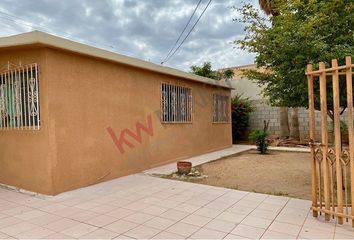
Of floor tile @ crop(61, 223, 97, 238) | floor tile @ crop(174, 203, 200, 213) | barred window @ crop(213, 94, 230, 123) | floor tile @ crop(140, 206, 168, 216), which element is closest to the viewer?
floor tile @ crop(61, 223, 97, 238)

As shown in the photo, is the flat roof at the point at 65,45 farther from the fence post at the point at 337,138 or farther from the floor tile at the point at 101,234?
the fence post at the point at 337,138

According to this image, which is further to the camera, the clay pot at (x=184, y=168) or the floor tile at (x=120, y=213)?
the clay pot at (x=184, y=168)

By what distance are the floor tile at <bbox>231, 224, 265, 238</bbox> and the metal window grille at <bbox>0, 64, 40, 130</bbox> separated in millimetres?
4185

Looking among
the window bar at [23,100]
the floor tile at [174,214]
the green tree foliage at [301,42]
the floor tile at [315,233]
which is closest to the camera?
the floor tile at [315,233]

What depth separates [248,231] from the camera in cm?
363

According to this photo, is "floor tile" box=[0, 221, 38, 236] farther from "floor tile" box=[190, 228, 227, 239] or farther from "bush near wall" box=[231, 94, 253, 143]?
"bush near wall" box=[231, 94, 253, 143]

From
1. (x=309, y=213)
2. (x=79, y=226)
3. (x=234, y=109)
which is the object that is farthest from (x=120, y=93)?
(x=234, y=109)

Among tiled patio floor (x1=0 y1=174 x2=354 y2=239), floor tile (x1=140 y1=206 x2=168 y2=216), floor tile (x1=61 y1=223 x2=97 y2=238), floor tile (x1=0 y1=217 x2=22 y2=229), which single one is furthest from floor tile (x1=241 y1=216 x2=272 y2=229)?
floor tile (x1=0 y1=217 x2=22 y2=229)

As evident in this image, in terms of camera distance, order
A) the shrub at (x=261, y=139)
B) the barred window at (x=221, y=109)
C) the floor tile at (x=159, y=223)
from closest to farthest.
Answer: the floor tile at (x=159, y=223) → the shrub at (x=261, y=139) → the barred window at (x=221, y=109)

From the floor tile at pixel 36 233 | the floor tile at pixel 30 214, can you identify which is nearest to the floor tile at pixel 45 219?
the floor tile at pixel 30 214

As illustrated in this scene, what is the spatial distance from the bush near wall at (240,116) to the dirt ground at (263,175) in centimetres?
554

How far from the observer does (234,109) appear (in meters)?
15.3

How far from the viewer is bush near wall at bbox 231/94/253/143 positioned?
15336mm

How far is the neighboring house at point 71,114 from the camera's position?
17.4ft
